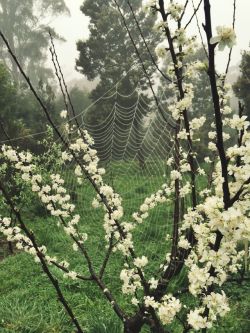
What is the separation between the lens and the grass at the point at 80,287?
536cm

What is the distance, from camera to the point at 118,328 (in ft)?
15.3

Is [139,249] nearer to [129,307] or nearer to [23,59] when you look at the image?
[129,307]

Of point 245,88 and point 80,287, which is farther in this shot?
point 245,88

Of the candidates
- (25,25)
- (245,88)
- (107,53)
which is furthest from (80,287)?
(25,25)

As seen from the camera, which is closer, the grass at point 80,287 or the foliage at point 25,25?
the grass at point 80,287

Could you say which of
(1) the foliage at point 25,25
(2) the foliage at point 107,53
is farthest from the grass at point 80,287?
(1) the foliage at point 25,25

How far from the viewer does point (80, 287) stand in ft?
22.0

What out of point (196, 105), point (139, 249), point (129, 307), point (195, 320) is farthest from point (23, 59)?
point (195, 320)

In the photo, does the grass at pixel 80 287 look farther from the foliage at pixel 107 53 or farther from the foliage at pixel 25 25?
the foliage at pixel 25 25

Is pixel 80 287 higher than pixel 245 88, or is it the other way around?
pixel 245 88

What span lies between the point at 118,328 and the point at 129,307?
4.78ft

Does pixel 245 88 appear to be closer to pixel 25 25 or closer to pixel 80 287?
pixel 80 287

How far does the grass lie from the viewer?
5.36 meters

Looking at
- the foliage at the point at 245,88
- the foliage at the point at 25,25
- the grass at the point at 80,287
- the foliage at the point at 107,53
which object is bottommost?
the grass at the point at 80,287
